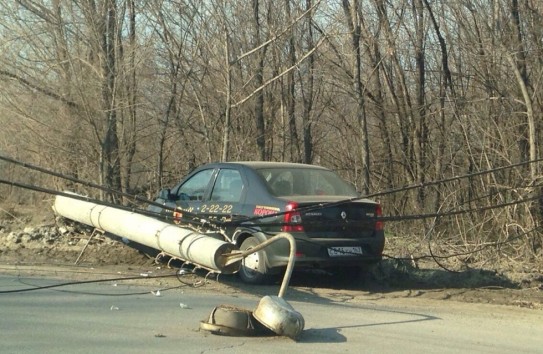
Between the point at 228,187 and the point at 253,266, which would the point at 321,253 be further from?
the point at 228,187

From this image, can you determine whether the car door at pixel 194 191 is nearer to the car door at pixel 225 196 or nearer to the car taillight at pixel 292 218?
the car door at pixel 225 196

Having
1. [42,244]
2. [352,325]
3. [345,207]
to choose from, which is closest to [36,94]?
[42,244]

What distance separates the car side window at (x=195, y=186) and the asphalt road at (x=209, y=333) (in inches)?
82.9

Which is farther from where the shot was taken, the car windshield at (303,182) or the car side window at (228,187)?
the car side window at (228,187)

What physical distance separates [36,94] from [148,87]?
2.73 metres

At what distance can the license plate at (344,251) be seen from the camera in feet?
34.9

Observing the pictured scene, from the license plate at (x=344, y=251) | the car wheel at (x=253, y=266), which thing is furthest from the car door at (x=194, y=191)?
the license plate at (x=344, y=251)

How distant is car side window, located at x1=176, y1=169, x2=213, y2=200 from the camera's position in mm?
12094

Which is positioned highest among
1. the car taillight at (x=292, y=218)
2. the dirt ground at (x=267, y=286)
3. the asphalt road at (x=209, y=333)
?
the car taillight at (x=292, y=218)

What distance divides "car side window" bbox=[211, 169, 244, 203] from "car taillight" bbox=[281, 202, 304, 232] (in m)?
1.08

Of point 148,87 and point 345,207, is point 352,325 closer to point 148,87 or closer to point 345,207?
point 345,207

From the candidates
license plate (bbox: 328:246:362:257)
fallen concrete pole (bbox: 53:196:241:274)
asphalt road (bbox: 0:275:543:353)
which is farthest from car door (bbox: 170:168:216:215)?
license plate (bbox: 328:246:362:257)

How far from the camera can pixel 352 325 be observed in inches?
331

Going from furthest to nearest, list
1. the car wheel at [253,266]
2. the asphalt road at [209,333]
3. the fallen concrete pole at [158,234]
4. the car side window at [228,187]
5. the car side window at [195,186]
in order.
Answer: the car side window at [195,186] → the car side window at [228,187] → the car wheel at [253,266] → the fallen concrete pole at [158,234] → the asphalt road at [209,333]
